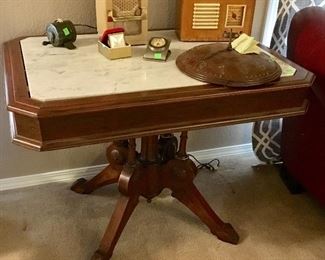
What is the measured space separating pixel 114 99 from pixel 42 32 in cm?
61

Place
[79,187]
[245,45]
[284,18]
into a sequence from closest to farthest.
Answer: [245,45] → [284,18] → [79,187]

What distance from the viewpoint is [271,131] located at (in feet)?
6.01

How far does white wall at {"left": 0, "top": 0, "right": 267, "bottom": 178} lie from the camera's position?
4.58 feet

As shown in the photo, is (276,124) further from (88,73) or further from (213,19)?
Answer: (88,73)

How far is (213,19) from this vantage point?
4.49ft

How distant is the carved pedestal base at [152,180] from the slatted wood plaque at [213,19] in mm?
355

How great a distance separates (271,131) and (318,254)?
1.89 ft

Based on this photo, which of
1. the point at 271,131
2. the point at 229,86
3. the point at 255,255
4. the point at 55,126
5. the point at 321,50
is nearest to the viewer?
the point at 55,126

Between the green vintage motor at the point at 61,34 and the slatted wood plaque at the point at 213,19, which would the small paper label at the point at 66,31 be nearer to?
the green vintage motor at the point at 61,34

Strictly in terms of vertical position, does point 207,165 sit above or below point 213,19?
below

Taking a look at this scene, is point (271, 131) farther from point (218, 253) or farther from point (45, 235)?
point (45, 235)

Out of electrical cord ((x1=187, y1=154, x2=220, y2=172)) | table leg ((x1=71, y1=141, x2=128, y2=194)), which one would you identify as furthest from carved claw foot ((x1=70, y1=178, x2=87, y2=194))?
electrical cord ((x1=187, y1=154, x2=220, y2=172))

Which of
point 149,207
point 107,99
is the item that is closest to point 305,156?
point 149,207

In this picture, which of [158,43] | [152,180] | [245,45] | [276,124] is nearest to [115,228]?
[152,180]
